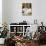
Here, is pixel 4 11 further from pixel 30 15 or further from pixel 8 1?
pixel 30 15

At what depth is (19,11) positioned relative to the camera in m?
5.69

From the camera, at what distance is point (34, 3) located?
5.67 metres

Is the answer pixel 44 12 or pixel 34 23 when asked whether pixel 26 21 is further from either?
pixel 44 12

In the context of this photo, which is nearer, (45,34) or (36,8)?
(45,34)

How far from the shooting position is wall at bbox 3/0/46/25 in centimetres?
566

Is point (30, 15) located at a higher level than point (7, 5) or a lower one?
lower

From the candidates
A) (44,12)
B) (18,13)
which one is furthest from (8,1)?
(44,12)

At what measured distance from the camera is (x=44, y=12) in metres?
5.65

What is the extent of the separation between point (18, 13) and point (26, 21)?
47 cm

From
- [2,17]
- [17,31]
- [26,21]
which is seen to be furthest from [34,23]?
[2,17]

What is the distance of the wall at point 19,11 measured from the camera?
5.66 m

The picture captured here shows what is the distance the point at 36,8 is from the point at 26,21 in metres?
0.68

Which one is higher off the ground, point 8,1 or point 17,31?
point 8,1

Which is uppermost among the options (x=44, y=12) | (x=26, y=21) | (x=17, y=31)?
(x=44, y=12)
